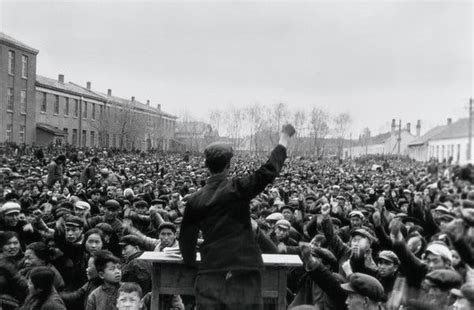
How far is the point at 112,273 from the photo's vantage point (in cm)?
520

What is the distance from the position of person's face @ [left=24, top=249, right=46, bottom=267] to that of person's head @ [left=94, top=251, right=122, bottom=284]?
0.89 m

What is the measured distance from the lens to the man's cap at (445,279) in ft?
12.0

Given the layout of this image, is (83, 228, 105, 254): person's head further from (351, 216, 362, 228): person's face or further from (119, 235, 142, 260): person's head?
(351, 216, 362, 228): person's face

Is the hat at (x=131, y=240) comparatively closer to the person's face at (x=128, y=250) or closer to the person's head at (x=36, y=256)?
the person's face at (x=128, y=250)

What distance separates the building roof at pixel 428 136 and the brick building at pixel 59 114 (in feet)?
60.6

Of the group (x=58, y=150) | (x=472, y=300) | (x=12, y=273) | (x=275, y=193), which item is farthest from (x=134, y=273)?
(x=58, y=150)

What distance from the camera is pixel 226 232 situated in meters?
3.37

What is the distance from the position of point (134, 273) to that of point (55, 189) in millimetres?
9346

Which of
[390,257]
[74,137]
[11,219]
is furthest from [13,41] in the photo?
[390,257]

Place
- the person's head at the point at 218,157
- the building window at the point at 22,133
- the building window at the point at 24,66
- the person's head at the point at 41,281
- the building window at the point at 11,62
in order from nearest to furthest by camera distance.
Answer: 1. the person's head at the point at 218,157
2. the person's head at the point at 41,281
3. the building window at the point at 11,62
4. the building window at the point at 24,66
5. the building window at the point at 22,133

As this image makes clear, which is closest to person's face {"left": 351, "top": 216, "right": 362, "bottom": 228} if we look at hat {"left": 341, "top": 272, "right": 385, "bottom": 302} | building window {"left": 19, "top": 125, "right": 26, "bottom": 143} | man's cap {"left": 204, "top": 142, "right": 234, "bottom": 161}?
hat {"left": 341, "top": 272, "right": 385, "bottom": 302}

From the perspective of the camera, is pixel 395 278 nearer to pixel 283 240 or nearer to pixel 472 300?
pixel 472 300

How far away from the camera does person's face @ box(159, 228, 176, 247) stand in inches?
259

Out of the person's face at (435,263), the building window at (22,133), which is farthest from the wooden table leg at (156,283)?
the building window at (22,133)
